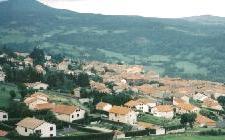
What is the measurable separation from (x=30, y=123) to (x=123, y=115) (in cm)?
2241

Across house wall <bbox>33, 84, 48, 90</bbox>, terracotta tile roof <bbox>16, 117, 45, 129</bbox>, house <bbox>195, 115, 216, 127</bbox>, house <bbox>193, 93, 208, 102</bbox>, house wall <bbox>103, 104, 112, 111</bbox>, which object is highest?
terracotta tile roof <bbox>16, 117, 45, 129</bbox>

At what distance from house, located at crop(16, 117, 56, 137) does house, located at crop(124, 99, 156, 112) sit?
3165 centimetres

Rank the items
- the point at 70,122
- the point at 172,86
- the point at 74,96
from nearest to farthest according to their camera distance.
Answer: the point at 70,122
the point at 74,96
the point at 172,86

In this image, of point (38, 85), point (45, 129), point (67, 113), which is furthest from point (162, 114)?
point (45, 129)

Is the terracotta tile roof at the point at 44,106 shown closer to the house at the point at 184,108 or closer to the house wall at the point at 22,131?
the house wall at the point at 22,131

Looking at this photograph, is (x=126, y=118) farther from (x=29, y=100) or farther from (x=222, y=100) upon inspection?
(x=222, y=100)

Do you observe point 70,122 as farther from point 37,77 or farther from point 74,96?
point 37,77

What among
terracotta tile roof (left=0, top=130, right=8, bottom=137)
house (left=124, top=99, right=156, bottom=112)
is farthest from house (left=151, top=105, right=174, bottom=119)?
terracotta tile roof (left=0, top=130, right=8, bottom=137)

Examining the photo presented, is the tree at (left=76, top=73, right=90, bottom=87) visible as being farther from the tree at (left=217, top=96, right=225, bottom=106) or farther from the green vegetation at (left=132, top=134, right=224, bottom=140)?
the green vegetation at (left=132, top=134, right=224, bottom=140)

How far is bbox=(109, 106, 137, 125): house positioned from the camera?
82125 millimetres

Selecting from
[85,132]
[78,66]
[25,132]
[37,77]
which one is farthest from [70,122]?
[78,66]

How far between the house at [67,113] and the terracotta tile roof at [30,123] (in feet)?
37.2

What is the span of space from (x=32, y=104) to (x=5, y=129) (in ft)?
54.5

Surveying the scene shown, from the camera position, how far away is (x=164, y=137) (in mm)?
72750
